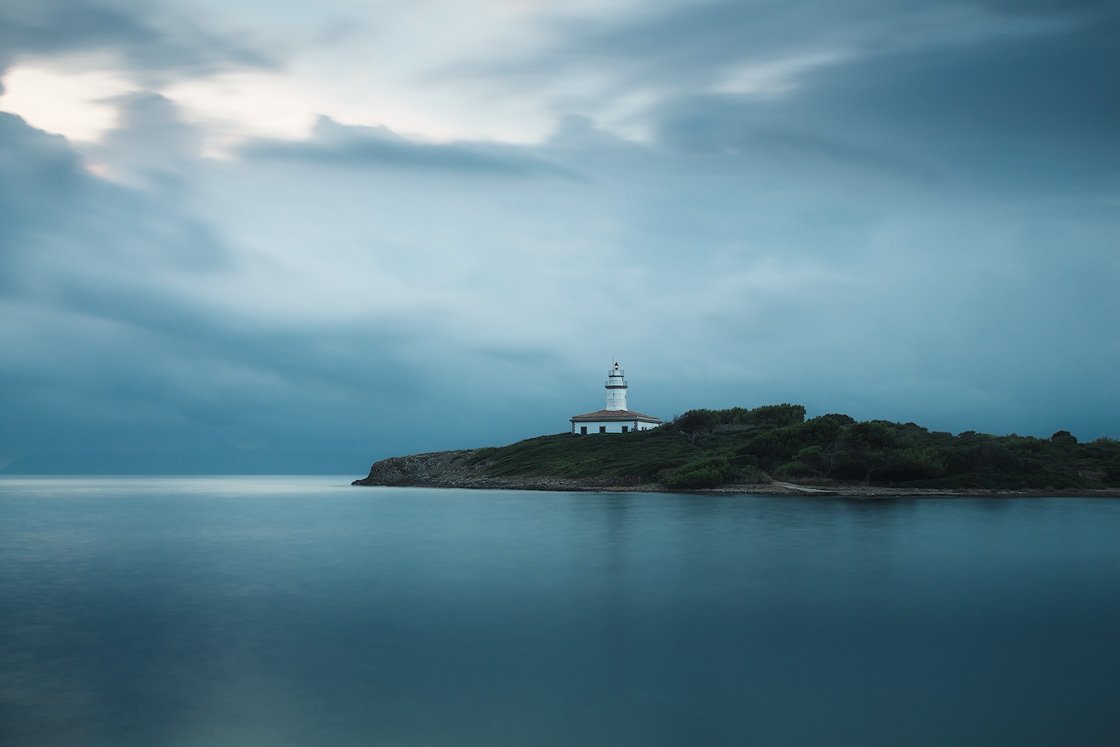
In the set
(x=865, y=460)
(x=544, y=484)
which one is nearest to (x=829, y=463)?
(x=865, y=460)

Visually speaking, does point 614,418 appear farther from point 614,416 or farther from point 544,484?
point 544,484

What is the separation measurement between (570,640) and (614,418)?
7880 cm

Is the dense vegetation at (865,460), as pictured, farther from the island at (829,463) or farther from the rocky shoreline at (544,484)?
the rocky shoreline at (544,484)

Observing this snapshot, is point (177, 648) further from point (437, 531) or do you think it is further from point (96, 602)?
point (437, 531)

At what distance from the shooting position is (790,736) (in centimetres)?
1070

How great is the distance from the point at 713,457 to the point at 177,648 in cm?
5483

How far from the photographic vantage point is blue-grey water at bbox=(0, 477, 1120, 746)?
1120 centimetres

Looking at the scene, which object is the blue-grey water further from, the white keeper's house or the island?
the white keeper's house

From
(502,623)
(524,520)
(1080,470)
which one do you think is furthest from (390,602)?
(1080,470)

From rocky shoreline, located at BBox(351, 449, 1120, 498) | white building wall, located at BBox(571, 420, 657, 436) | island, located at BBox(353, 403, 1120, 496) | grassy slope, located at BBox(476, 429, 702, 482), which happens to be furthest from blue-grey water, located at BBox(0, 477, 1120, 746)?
white building wall, located at BBox(571, 420, 657, 436)

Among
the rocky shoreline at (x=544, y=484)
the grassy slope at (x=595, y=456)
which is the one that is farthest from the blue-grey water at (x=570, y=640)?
the grassy slope at (x=595, y=456)

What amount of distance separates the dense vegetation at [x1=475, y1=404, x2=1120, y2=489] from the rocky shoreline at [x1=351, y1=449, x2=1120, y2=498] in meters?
0.98

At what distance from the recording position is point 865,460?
203 feet

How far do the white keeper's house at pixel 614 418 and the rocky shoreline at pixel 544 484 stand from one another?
38.6ft
